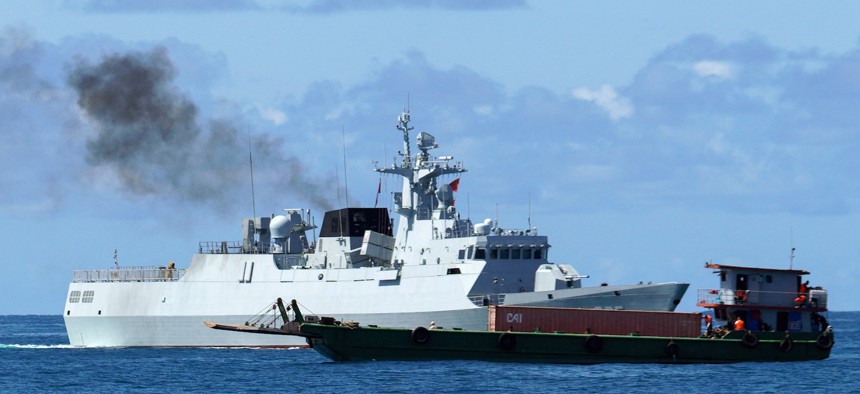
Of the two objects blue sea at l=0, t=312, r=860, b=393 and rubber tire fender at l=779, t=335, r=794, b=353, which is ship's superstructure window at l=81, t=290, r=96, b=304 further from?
rubber tire fender at l=779, t=335, r=794, b=353

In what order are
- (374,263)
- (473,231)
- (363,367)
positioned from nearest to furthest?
(363,367), (473,231), (374,263)

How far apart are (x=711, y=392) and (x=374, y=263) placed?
2305 centimetres

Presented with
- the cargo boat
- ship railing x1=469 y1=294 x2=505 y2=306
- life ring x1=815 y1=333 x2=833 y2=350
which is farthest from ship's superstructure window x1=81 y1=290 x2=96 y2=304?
life ring x1=815 y1=333 x2=833 y2=350

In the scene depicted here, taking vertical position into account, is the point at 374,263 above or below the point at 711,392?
above

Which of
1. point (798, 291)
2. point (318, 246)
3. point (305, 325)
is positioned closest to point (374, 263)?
point (318, 246)

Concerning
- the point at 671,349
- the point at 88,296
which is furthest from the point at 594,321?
the point at 88,296

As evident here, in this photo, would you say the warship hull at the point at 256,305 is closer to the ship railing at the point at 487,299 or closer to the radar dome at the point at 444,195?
the ship railing at the point at 487,299

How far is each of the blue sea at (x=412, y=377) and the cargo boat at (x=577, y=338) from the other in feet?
1.38

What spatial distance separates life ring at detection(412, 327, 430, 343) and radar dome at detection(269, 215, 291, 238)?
17.8 m

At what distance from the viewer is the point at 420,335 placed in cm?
5144

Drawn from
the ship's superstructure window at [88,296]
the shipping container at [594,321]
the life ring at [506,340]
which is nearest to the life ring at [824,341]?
the shipping container at [594,321]

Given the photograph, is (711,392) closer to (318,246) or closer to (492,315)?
(492,315)

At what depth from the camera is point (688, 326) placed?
52438mm

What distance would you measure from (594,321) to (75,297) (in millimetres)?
32385
